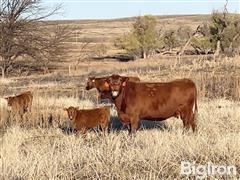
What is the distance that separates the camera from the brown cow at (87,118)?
9984 millimetres

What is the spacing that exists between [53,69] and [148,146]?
109 ft

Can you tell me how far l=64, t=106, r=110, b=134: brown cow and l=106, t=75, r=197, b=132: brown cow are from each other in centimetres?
53

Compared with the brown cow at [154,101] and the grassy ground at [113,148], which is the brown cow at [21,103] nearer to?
the grassy ground at [113,148]

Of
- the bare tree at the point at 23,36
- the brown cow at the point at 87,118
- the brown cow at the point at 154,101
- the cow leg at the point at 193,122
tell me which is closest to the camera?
the brown cow at the point at 154,101

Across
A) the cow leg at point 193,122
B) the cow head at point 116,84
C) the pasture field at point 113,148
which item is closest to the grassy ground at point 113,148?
the pasture field at point 113,148

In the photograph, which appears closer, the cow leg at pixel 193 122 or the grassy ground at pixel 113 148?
the grassy ground at pixel 113 148

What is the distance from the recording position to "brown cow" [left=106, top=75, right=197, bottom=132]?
9.57m

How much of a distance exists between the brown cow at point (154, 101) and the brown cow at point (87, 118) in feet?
1.74

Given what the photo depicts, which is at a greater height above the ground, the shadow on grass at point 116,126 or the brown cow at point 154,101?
the brown cow at point 154,101

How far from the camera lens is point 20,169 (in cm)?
674

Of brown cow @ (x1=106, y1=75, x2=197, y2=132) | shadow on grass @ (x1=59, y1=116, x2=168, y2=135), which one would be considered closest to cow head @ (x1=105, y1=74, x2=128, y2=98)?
brown cow @ (x1=106, y1=75, x2=197, y2=132)

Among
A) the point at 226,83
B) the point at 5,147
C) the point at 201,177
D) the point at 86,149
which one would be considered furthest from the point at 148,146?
the point at 226,83

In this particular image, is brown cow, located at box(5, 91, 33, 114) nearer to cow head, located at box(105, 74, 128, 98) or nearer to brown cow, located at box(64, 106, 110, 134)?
brown cow, located at box(64, 106, 110, 134)

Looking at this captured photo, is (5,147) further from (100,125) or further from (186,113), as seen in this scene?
(186,113)
